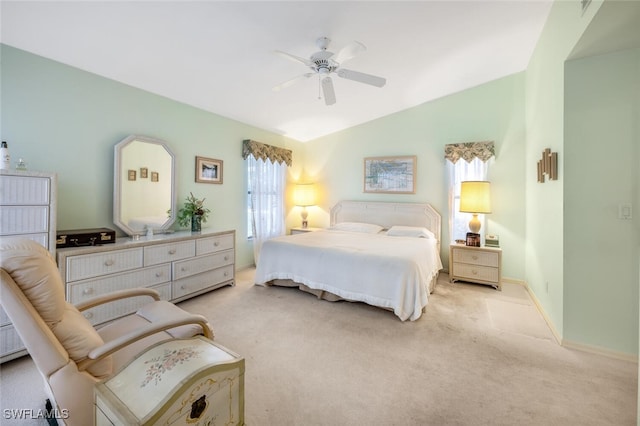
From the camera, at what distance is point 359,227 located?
16.4 ft

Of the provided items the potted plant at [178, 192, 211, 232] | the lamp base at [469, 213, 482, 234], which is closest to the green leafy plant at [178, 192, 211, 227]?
the potted plant at [178, 192, 211, 232]

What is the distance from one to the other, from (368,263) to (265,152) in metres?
2.95

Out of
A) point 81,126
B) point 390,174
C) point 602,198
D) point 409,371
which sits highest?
point 81,126

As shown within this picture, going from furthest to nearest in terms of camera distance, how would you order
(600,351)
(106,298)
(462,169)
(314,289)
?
1. (462,169)
2. (314,289)
3. (600,351)
4. (106,298)

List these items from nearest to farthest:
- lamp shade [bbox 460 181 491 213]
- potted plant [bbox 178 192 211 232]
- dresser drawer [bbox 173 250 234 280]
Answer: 1. dresser drawer [bbox 173 250 234 280]
2. potted plant [bbox 178 192 211 232]
3. lamp shade [bbox 460 181 491 213]

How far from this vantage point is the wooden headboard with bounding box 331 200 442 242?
190 inches

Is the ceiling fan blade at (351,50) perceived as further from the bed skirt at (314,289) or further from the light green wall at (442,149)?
A: the light green wall at (442,149)

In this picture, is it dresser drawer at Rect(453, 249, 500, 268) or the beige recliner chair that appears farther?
dresser drawer at Rect(453, 249, 500, 268)

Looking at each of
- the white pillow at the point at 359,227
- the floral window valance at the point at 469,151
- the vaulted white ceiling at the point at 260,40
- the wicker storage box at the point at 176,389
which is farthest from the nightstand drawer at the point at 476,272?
the wicker storage box at the point at 176,389

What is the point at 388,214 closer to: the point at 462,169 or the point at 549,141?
the point at 462,169

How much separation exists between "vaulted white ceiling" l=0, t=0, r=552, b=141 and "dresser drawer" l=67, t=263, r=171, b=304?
213cm

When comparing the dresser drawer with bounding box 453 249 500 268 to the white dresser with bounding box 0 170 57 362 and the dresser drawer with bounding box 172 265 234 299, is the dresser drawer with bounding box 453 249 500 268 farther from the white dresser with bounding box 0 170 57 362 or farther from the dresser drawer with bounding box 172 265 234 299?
the white dresser with bounding box 0 170 57 362

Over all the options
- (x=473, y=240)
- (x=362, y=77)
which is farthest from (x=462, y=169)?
(x=362, y=77)

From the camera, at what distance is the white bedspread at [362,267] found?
2947mm
